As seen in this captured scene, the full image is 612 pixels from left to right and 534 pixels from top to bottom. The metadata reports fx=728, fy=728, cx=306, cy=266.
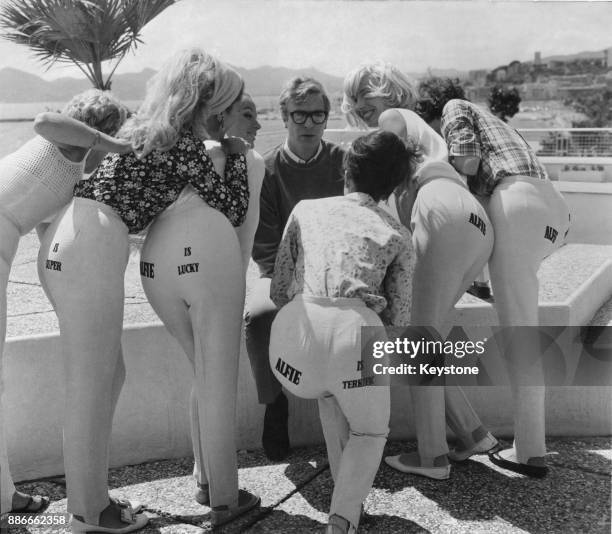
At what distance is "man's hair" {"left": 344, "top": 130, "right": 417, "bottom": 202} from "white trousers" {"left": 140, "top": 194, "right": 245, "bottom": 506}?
47 cm

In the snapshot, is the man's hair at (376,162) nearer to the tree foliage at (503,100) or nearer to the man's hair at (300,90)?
the man's hair at (300,90)

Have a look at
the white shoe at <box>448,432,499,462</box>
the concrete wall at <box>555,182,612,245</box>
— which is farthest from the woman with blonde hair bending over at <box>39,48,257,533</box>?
the concrete wall at <box>555,182,612,245</box>

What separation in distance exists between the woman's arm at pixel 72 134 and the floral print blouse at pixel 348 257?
636 millimetres

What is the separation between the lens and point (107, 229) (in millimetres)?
2379

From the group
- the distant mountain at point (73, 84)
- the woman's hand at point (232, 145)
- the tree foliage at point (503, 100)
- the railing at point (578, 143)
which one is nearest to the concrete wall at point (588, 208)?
the railing at point (578, 143)

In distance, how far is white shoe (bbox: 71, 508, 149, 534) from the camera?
2.47 m

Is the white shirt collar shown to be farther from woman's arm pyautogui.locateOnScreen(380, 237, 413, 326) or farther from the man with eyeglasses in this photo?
woman's arm pyautogui.locateOnScreen(380, 237, 413, 326)

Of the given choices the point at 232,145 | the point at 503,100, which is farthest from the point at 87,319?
the point at 503,100

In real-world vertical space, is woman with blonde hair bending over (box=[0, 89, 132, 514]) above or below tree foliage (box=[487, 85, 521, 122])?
below

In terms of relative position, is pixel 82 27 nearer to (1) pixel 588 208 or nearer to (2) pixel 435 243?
(1) pixel 588 208

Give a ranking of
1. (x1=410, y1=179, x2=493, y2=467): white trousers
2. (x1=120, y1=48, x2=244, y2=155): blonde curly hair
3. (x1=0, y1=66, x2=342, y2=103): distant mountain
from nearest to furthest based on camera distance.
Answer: (x1=120, y1=48, x2=244, y2=155): blonde curly hair < (x1=410, y1=179, x2=493, y2=467): white trousers < (x1=0, y1=66, x2=342, y2=103): distant mountain

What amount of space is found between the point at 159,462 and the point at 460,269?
157 centimetres

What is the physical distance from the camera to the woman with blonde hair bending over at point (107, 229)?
237 centimetres

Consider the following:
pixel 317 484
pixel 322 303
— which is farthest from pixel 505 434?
pixel 322 303
